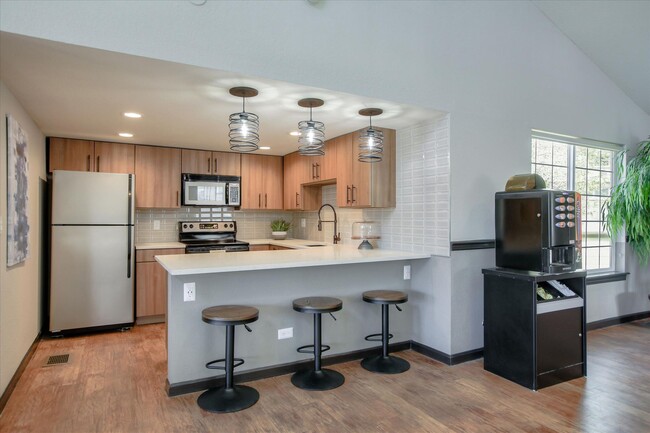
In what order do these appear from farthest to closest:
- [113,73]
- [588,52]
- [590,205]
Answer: [590,205]
[588,52]
[113,73]

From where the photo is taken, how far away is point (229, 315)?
2.69 metres

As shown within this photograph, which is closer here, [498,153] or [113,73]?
[113,73]

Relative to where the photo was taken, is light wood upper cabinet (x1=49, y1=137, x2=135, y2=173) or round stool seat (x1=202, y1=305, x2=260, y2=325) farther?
light wood upper cabinet (x1=49, y1=137, x2=135, y2=173)

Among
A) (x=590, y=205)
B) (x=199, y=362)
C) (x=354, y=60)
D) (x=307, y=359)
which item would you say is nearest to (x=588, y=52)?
(x=590, y=205)

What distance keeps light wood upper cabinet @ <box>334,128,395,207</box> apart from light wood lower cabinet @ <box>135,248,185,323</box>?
2.33 m

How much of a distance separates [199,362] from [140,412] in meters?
0.48

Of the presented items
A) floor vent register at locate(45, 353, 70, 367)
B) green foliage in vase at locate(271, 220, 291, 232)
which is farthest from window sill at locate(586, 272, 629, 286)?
floor vent register at locate(45, 353, 70, 367)

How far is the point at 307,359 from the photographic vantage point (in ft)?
11.0

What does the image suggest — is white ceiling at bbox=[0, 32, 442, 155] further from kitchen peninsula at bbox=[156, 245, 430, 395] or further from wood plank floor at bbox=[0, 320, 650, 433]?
wood plank floor at bbox=[0, 320, 650, 433]

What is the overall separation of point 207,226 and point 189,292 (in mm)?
2833

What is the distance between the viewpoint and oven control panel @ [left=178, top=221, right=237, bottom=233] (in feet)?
17.9

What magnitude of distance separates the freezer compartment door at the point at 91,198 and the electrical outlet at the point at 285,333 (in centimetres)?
233

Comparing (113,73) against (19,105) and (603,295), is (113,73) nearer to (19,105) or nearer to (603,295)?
(19,105)

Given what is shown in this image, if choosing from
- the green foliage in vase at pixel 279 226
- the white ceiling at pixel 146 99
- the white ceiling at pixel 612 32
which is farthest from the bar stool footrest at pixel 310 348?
the white ceiling at pixel 612 32
